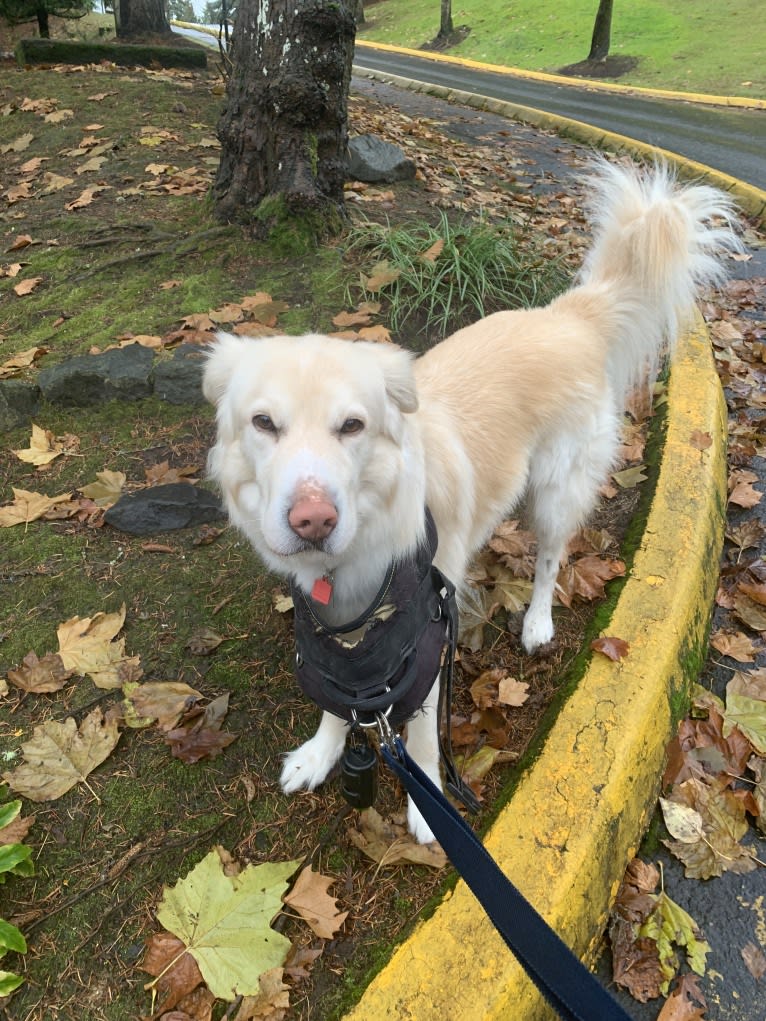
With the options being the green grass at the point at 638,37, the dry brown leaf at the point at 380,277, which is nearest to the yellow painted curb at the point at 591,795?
the dry brown leaf at the point at 380,277

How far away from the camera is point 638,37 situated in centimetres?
2522

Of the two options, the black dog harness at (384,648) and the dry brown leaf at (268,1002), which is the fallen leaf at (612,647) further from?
the dry brown leaf at (268,1002)

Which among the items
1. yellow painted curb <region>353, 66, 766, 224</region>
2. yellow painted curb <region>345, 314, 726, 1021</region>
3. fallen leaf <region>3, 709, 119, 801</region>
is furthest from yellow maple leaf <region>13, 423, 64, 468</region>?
yellow painted curb <region>353, 66, 766, 224</region>

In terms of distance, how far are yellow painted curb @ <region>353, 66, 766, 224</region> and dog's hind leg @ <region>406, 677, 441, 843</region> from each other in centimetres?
516

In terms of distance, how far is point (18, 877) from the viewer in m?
1.78

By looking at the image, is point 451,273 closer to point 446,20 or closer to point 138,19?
point 138,19

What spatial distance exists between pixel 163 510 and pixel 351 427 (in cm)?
155

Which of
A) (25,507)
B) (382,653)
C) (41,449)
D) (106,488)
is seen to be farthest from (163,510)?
(382,653)

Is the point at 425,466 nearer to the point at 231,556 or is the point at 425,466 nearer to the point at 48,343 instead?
the point at 231,556

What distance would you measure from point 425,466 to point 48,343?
309cm

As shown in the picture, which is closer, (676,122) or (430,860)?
(430,860)

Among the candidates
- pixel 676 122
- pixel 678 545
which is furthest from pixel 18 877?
pixel 676 122

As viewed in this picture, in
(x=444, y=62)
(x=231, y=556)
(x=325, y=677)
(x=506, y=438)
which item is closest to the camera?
(x=325, y=677)

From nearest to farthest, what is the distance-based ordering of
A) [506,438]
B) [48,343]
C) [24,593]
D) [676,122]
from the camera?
[506,438] → [24,593] → [48,343] → [676,122]
